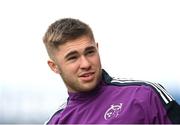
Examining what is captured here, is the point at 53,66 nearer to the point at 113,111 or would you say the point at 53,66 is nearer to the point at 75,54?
the point at 75,54

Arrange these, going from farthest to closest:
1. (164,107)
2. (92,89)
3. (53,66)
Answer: (53,66) < (92,89) < (164,107)

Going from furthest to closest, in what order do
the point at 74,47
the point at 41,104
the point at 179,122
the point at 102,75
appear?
the point at 41,104 < the point at 102,75 < the point at 74,47 < the point at 179,122

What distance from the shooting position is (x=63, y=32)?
1.76 metres

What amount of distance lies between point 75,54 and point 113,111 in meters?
0.22

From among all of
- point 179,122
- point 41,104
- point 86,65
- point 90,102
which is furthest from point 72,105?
point 41,104

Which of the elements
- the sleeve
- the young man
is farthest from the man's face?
the sleeve

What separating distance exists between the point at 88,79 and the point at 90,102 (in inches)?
4.1

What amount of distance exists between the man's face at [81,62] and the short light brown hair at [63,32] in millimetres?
18

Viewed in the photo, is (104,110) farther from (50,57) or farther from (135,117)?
(50,57)

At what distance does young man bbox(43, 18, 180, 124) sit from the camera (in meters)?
1.64

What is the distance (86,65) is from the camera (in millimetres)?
1702

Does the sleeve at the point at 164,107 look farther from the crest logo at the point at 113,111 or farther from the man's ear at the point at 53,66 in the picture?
the man's ear at the point at 53,66

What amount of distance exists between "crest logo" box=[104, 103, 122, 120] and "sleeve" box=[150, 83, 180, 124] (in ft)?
0.38

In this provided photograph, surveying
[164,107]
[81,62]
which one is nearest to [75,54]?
[81,62]
